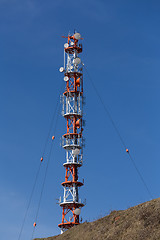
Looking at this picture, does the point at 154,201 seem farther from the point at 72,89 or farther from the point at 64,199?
the point at 72,89

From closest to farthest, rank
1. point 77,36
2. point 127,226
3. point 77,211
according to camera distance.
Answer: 1. point 127,226
2. point 77,211
3. point 77,36

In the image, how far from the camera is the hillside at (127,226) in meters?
44.1

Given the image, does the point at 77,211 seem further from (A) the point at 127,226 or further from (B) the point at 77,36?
(B) the point at 77,36

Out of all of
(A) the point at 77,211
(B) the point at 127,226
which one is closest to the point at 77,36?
(A) the point at 77,211

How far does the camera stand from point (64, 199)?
76.4 metres

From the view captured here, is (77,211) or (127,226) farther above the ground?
(77,211)

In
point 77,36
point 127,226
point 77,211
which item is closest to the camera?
point 127,226

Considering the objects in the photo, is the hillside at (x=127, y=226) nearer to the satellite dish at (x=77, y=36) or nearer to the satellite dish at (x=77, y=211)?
the satellite dish at (x=77, y=211)

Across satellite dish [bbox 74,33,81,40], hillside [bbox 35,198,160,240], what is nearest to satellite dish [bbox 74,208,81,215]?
hillside [bbox 35,198,160,240]

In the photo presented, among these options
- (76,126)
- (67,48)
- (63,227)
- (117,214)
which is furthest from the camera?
(67,48)

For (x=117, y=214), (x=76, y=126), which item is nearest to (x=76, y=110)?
(x=76, y=126)

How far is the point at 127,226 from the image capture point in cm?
4716

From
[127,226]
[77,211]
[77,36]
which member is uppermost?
[77,36]

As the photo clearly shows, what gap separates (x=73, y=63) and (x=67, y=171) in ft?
65.0
